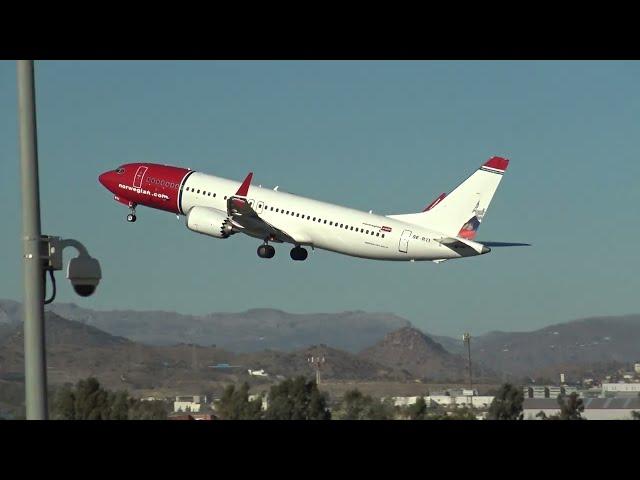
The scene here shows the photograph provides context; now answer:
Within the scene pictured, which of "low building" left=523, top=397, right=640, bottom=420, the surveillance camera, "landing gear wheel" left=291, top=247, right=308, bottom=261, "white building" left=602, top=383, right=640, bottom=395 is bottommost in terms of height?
"low building" left=523, top=397, right=640, bottom=420

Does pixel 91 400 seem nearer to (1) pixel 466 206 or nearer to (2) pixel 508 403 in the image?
(2) pixel 508 403

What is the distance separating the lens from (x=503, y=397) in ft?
162

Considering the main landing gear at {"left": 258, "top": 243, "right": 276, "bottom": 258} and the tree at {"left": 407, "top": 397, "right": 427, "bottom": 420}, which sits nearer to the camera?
the tree at {"left": 407, "top": 397, "right": 427, "bottom": 420}

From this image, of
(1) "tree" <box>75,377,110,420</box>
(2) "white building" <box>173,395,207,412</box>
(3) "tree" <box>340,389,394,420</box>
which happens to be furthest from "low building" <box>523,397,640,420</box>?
(1) "tree" <box>75,377,110,420</box>

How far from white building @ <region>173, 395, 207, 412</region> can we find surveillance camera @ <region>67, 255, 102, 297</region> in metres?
49.4

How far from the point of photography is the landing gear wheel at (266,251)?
79.0m

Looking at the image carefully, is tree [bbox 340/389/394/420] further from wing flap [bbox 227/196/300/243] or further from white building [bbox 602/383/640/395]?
white building [bbox 602/383/640/395]

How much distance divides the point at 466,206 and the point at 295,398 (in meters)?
29.6

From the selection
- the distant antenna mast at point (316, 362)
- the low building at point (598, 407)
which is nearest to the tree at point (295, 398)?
the low building at point (598, 407)

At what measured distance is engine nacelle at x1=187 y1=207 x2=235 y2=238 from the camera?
74.8m
